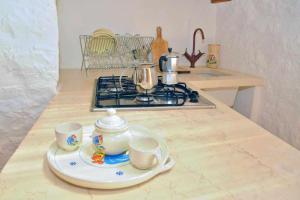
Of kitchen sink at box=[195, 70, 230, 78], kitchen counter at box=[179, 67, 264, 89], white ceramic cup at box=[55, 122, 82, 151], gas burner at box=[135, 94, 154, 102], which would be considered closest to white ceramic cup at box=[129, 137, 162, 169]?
white ceramic cup at box=[55, 122, 82, 151]

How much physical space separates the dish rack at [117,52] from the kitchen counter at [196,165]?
98cm

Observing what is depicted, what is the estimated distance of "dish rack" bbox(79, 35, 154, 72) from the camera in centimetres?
173

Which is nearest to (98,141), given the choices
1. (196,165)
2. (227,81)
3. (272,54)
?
(196,165)

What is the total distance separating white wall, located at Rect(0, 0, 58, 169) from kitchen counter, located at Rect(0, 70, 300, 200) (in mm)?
357

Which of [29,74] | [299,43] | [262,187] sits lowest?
[262,187]

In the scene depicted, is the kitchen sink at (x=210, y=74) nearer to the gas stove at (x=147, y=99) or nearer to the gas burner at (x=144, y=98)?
the gas stove at (x=147, y=99)

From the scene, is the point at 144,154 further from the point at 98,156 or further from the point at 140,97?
the point at 140,97

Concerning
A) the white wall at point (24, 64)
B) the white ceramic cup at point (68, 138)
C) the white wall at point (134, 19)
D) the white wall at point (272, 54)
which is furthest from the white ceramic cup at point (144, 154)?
the white wall at point (134, 19)

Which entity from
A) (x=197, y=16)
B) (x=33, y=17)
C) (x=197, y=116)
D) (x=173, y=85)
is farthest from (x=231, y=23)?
(x=33, y=17)

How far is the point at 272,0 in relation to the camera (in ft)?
4.71

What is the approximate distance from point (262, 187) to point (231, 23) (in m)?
1.62

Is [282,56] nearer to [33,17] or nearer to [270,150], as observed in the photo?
[270,150]

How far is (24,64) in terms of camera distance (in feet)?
3.46

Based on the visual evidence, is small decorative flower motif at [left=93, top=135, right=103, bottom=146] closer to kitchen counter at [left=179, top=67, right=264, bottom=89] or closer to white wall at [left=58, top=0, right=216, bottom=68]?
kitchen counter at [left=179, top=67, right=264, bottom=89]
